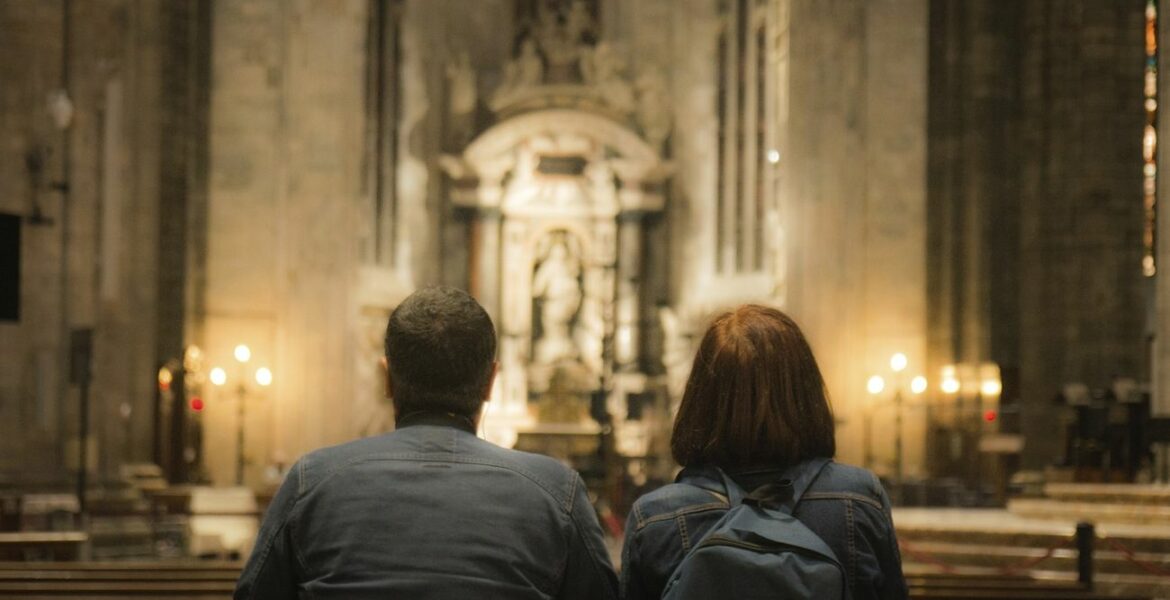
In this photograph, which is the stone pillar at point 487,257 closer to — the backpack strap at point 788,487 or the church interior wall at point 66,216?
the church interior wall at point 66,216

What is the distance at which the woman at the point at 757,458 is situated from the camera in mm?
3484

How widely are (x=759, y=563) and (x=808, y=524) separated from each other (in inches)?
12.5

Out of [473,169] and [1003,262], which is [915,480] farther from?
[473,169]

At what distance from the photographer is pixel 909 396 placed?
90.4 feet

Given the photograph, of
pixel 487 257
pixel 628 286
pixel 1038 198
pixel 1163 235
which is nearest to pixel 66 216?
pixel 1163 235

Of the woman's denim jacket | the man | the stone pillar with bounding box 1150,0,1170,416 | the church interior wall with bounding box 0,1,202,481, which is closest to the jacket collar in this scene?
the man

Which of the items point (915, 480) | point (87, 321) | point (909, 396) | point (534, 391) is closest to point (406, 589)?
point (87, 321)

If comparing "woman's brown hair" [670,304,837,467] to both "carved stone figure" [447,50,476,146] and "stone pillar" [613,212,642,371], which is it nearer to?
"stone pillar" [613,212,642,371]

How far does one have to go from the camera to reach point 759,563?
3.18 meters

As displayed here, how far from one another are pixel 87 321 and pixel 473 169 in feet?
56.4

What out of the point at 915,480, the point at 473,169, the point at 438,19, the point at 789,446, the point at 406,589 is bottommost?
the point at 915,480

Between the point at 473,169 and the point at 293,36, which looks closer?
the point at 293,36

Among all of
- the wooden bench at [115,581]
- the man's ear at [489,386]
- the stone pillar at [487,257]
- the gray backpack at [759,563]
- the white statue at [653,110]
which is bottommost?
the wooden bench at [115,581]

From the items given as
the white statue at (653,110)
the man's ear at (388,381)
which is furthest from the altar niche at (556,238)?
the man's ear at (388,381)
